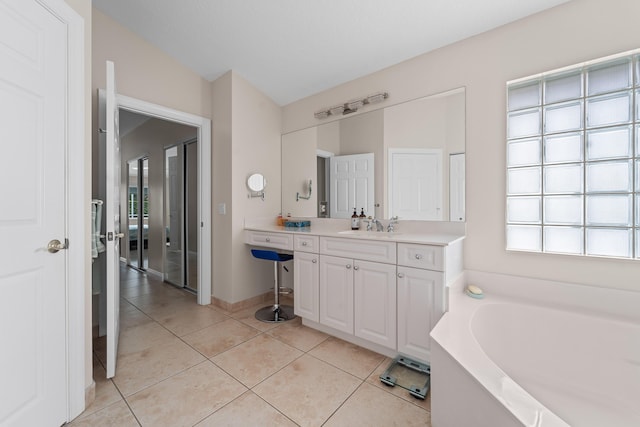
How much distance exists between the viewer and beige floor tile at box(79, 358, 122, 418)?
1.49 meters

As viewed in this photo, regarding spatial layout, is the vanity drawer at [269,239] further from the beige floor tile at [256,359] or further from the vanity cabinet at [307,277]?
the beige floor tile at [256,359]

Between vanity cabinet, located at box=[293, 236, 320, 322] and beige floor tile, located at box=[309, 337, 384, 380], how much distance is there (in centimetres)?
26

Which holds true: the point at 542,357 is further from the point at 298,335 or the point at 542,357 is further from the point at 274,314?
the point at 274,314

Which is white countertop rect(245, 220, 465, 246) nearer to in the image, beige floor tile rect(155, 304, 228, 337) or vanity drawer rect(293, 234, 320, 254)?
vanity drawer rect(293, 234, 320, 254)

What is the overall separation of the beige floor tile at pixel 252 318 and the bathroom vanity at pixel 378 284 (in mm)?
340

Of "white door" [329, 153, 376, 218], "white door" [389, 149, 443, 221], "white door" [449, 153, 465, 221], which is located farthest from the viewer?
"white door" [329, 153, 376, 218]

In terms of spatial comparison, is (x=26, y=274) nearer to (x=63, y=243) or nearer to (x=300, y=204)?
(x=63, y=243)

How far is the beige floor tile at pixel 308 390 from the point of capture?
1.46 meters

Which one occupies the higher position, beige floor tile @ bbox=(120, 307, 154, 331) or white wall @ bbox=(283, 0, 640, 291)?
white wall @ bbox=(283, 0, 640, 291)

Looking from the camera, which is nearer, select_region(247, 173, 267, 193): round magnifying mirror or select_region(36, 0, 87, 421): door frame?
select_region(36, 0, 87, 421): door frame

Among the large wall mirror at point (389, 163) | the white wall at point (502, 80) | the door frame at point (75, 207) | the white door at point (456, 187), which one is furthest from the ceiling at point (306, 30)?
the door frame at point (75, 207)

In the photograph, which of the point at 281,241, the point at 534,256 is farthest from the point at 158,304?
the point at 534,256

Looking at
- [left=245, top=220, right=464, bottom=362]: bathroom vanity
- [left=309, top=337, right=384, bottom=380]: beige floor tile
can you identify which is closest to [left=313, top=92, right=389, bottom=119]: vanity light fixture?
[left=245, top=220, right=464, bottom=362]: bathroom vanity

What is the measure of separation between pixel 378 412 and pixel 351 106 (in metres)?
2.51
